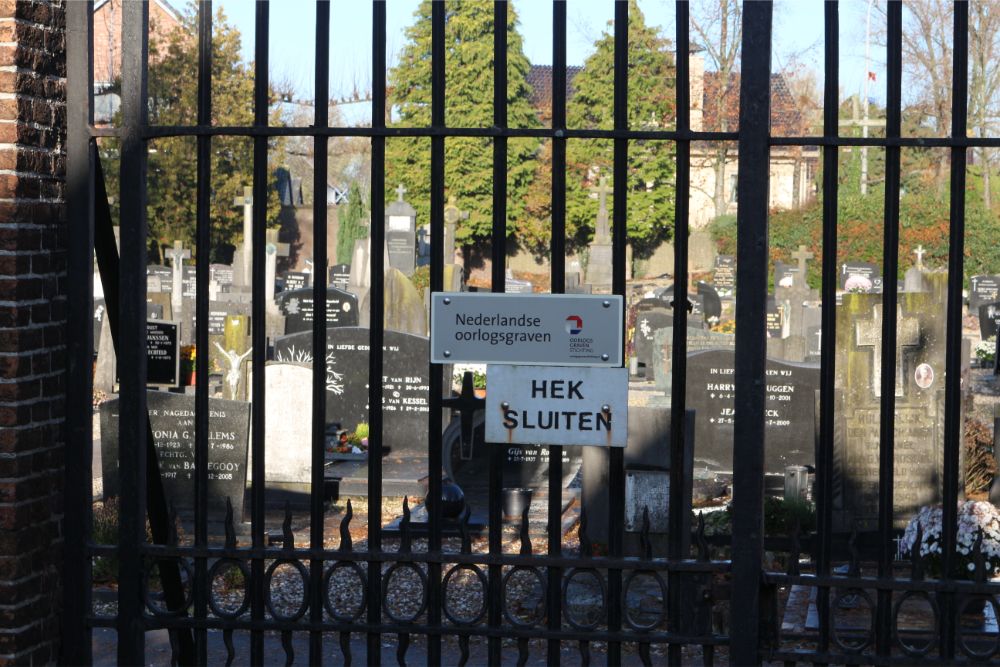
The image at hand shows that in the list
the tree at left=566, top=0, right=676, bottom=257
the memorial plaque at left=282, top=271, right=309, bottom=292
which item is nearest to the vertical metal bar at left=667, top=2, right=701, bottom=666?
the tree at left=566, top=0, right=676, bottom=257

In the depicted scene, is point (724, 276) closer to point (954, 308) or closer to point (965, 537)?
point (965, 537)

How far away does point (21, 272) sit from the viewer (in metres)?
3.75

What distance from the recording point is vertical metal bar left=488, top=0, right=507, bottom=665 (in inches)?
140

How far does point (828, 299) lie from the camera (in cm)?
361

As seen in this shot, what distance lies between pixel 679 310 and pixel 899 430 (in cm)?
606

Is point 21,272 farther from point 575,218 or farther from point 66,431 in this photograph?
point 575,218

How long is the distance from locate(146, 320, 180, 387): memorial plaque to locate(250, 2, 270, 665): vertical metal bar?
7.11 meters

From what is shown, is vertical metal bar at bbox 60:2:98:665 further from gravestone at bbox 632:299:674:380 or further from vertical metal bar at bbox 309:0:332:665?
gravestone at bbox 632:299:674:380

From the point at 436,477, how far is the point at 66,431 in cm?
127

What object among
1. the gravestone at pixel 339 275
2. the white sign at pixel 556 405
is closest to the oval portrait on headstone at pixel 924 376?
the white sign at pixel 556 405

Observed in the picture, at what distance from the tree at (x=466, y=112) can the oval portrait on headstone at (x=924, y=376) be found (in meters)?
16.6

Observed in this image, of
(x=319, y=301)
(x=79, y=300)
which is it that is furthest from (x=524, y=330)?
(x=79, y=300)

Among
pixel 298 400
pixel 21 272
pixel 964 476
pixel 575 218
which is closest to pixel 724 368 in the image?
pixel 964 476

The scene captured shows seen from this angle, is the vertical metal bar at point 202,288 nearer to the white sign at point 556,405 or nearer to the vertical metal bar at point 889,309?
the white sign at point 556,405
